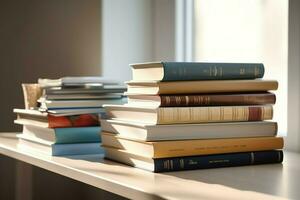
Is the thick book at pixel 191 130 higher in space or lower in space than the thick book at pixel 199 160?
higher

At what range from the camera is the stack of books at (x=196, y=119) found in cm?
112

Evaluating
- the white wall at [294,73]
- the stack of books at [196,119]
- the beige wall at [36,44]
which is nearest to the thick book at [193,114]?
the stack of books at [196,119]

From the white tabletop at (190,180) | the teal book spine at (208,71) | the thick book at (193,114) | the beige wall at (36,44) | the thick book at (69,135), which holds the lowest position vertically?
the white tabletop at (190,180)

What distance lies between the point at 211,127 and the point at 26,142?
0.59 metres

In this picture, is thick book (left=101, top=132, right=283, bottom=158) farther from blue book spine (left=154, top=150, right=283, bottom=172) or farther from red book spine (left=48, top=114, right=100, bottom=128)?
red book spine (left=48, top=114, right=100, bottom=128)

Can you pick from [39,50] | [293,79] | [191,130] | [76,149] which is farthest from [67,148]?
[39,50]

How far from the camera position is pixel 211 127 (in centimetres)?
116

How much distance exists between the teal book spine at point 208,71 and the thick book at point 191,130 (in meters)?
0.09

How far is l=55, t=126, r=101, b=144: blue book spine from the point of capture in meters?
1.37

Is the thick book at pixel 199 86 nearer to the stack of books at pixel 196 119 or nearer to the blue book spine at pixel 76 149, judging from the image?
the stack of books at pixel 196 119

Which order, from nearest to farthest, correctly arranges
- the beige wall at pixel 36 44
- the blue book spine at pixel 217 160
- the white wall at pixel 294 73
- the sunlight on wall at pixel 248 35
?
the blue book spine at pixel 217 160 → the white wall at pixel 294 73 → the sunlight on wall at pixel 248 35 → the beige wall at pixel 36 44

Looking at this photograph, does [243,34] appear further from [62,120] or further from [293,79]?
[62,120]

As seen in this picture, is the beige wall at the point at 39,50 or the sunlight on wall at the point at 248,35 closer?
the sunlight on wall at the point at 248,35

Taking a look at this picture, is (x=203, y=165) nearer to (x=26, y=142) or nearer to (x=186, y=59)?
(x=26, y=142)
